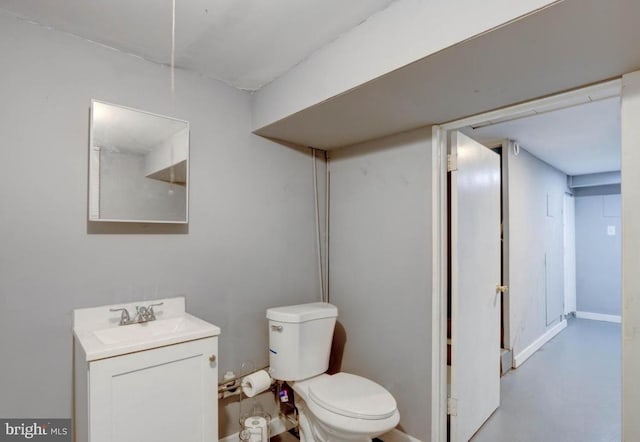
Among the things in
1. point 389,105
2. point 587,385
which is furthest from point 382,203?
point 587,385

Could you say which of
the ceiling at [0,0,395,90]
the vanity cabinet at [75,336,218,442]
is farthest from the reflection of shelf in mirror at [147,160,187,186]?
the vanity cabinet at [75,336,218,442]

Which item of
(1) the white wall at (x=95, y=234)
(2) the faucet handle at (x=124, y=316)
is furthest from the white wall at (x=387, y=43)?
(2) the faucet handle at (x=124, y=316)

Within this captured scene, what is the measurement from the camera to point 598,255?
494 centimetres

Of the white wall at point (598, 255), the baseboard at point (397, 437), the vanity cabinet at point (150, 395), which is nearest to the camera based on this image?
the vanity cabinet at point (150, 395)

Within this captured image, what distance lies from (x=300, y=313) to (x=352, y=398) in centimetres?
53

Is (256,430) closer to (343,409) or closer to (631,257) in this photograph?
(343,409)

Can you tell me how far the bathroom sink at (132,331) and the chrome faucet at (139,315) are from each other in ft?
0.06

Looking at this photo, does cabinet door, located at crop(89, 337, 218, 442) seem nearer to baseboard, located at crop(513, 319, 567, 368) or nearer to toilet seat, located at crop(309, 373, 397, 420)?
toilet seat, located at crop(309, 373, 397, 420)

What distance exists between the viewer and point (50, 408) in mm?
1480

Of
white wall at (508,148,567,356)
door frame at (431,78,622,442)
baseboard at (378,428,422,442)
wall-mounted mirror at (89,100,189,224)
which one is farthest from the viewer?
white wall at (508,148,567,356)

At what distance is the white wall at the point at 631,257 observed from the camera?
128cm

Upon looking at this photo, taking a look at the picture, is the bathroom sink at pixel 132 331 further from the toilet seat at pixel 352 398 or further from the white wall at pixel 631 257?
the white wall at pixel 631 257

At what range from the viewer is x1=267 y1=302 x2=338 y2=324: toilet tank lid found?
6.48 feet

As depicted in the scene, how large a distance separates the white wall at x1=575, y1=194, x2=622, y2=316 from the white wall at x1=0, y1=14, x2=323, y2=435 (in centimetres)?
502
